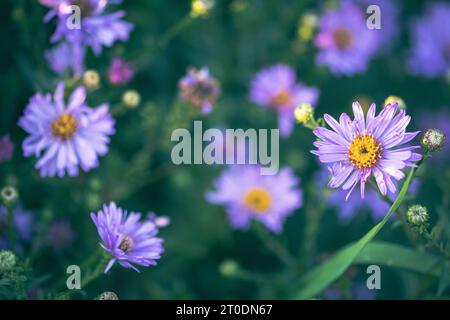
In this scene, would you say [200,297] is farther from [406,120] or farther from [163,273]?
[406,120]

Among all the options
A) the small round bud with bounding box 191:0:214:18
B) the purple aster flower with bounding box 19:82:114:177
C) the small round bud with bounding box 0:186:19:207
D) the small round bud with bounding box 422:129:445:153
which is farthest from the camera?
the small round bud with bounding box 191:0:214:18

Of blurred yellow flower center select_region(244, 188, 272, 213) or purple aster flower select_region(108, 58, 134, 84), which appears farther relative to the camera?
blurred yellow flower center select_region(244, 188, 272, 213)

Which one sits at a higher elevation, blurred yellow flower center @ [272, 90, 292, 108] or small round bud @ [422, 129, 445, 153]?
blurred yellow flower center @ [272, 90, 292, 108]

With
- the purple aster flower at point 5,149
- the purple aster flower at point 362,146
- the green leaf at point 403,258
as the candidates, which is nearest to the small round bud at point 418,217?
the purple aster flower at point 362,146

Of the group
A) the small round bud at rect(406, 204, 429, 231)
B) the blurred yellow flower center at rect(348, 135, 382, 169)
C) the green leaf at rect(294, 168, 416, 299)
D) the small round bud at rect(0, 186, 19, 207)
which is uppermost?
the blurred yellow flower center at rect(348, 135, 382, 169)

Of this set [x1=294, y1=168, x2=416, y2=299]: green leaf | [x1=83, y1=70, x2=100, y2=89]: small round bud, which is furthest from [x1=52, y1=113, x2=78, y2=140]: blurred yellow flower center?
[x1=294, y1=168, x2=416, y2=299]: green leaf

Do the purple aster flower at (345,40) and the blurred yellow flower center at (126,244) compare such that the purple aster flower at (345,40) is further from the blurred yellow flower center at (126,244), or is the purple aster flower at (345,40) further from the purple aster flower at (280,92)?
the blurred yellow flower center at (126,244)

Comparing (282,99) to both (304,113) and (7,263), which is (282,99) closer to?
(304,113)

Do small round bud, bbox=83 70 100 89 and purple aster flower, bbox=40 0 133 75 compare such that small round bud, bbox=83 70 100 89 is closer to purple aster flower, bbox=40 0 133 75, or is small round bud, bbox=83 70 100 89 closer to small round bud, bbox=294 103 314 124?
purple aster flower, bbox=40 0 133 75

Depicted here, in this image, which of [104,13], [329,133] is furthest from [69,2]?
[329,133]
